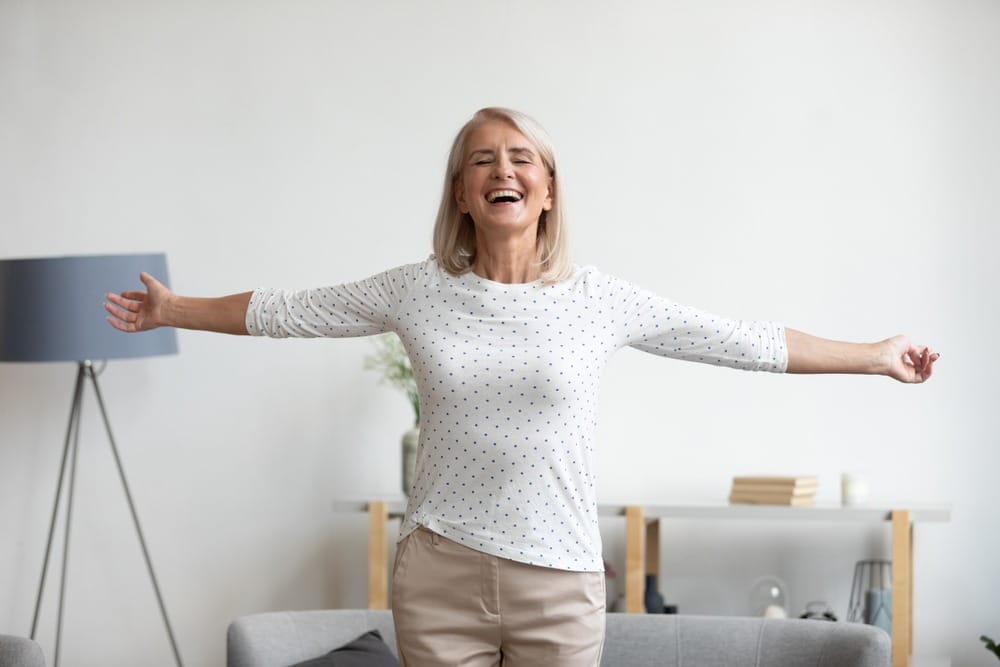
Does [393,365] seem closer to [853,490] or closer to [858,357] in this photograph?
[853,490]

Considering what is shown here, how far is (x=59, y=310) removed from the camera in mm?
3912

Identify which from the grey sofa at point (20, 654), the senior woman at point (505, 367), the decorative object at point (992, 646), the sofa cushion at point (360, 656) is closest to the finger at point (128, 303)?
the senior woman at point (505, 367)

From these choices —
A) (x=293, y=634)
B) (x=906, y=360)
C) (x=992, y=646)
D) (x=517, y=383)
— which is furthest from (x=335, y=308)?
(x=992, y=646)

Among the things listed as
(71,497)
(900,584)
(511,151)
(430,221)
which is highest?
(430,221)

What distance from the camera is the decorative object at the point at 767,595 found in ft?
12.9

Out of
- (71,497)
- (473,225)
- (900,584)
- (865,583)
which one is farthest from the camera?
(71,497)

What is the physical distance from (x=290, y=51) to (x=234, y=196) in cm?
55

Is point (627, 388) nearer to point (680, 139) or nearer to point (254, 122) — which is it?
point (680, 139)

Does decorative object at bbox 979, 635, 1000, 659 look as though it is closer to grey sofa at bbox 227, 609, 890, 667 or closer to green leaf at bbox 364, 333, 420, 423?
grey sofa at bbox 227, 609, 890, 667

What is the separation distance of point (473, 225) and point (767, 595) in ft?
7.39

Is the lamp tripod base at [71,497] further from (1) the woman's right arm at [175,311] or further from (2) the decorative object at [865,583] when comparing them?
(2) the decorative object at [865,583]

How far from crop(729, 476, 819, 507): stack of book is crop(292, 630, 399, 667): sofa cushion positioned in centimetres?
133

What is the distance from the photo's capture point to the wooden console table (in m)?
3.59

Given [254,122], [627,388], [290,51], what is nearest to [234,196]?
[254,122]
